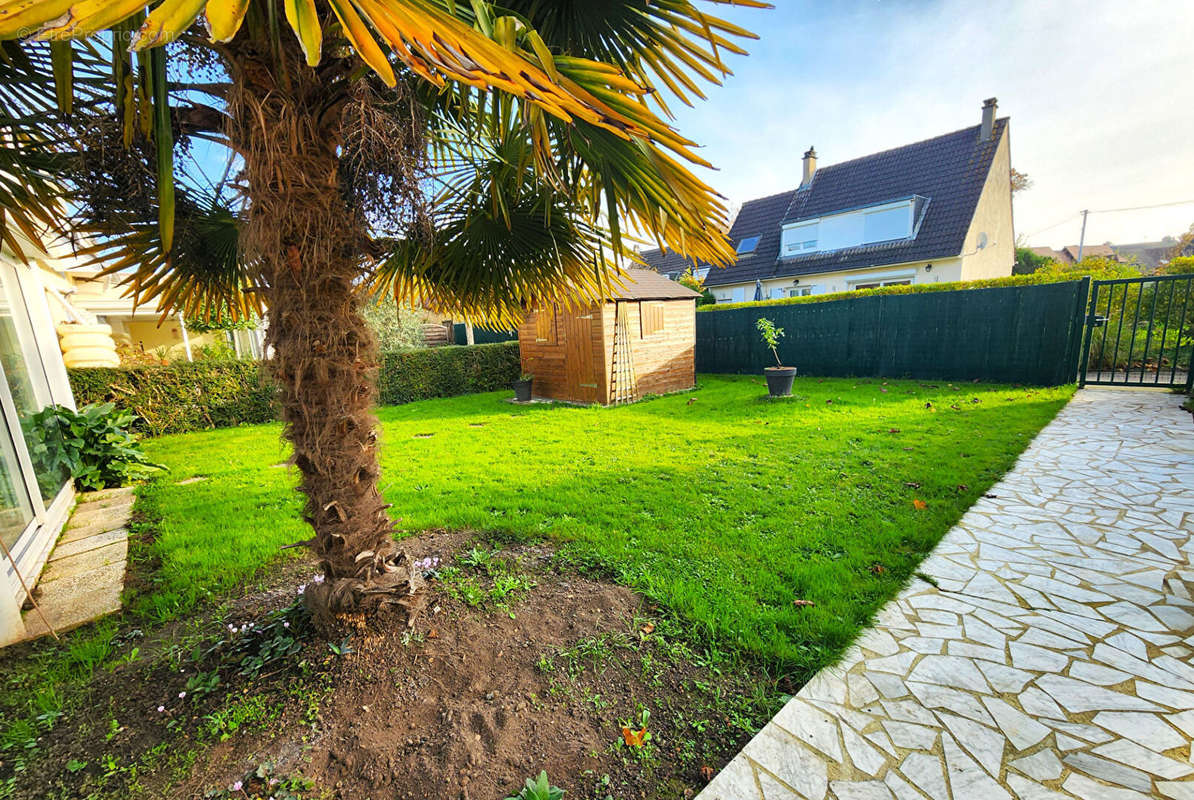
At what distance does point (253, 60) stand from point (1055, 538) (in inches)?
217

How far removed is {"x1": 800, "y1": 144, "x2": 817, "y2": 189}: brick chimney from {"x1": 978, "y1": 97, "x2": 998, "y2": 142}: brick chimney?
542cm

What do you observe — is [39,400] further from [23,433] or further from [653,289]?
[653,289]

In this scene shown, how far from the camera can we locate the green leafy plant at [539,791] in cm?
145

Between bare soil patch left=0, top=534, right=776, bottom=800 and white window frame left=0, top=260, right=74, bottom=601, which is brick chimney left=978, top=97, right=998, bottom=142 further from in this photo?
white window frame left=0, top=260, right=74, bottom=601

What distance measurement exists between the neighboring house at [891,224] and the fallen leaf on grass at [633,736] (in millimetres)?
11857

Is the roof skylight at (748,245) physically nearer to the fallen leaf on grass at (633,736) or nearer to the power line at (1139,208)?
the fallen leaf on grass at (633,736)

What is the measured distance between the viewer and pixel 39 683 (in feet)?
7.03

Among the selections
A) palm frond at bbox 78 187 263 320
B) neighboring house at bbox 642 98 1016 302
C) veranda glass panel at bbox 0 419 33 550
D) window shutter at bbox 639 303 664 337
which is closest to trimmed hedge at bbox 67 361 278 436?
veranda glass panel at bbox 0 419 33 550

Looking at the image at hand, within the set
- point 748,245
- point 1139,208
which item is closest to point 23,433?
point 748,245

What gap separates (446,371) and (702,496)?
9.32 m

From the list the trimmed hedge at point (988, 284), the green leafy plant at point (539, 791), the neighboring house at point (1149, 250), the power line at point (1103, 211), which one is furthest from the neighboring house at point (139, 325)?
the neighboring house at point (1149, 250)

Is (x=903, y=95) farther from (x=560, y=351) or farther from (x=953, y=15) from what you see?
(x=560, y=351)

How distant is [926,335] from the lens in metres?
10.2

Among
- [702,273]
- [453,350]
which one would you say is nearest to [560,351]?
[453,350]
